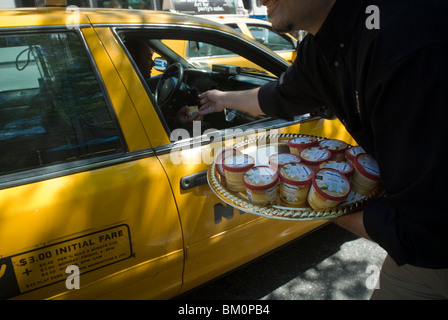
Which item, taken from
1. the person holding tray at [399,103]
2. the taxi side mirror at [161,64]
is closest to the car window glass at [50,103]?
the person holding tray at [399,103]

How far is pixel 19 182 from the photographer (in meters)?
1.21

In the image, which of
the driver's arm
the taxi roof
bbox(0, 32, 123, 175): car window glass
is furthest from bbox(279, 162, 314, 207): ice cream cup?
the taxi roof

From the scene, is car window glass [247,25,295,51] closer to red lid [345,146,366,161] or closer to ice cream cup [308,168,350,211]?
red lid [345,146,366,161]

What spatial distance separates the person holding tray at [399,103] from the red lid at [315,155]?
0.60 feet

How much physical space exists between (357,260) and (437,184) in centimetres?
184

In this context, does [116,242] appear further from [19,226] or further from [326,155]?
[326,155]

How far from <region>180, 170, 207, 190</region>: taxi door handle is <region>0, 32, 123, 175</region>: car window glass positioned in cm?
33

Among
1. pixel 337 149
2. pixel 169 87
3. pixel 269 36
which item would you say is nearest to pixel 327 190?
pixel 337 149

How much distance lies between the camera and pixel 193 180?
152cm

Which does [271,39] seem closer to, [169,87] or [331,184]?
[169,87]

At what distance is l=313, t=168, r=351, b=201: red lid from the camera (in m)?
1.11

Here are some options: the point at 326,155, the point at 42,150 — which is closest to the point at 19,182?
the point at 42,150

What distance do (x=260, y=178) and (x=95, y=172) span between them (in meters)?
0.69

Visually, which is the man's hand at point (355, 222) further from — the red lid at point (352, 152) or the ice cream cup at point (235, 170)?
the ice cream cup at point (235, 170)
